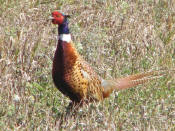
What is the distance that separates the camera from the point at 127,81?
6352mm

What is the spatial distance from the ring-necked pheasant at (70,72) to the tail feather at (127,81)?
13cm

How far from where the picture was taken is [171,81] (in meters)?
6.56

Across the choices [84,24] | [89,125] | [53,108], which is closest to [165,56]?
[84,24]

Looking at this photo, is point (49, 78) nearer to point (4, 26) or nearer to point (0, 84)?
point (0, 84)

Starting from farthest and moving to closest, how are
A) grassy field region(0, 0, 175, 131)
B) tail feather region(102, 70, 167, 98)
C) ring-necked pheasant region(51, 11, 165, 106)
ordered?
tail feather region(102, 70, 167, 98)
ring-necked pheasant region(51, 11, 165, 106)
grassy field region(0, 0, 175, 131)

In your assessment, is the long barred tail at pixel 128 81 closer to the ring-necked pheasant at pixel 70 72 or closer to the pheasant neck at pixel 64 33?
the ring-necked pheasant at pixel 70 72

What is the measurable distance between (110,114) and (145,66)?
1.66 meters

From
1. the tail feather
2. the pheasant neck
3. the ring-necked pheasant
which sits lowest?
the tail feather

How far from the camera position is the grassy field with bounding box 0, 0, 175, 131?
535cm

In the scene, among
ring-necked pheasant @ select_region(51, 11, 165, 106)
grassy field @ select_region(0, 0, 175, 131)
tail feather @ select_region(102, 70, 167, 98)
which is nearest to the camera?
grassy field @ select_region(0, 0, 175, 131)

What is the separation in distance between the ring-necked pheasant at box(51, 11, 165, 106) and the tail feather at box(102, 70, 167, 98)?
0.44ft

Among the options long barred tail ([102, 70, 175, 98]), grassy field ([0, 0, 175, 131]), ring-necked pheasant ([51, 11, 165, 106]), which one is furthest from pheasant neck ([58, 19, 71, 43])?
long barred tail ([102, 70, 175, 98])

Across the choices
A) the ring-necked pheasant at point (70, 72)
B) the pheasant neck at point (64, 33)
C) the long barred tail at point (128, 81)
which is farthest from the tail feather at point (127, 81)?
the pheasant neck at point (64, 33)

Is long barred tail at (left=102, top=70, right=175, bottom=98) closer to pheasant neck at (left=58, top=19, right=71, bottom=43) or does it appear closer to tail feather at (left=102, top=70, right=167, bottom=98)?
tail feather at (left=102, top=70, right=167, bottom=98)
